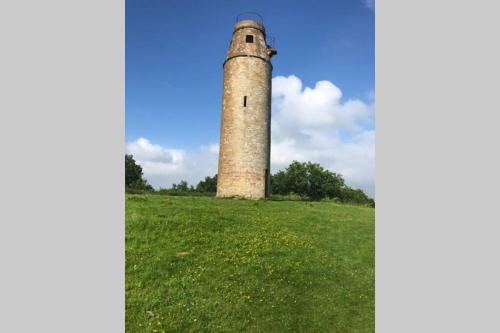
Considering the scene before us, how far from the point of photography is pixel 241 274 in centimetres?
739

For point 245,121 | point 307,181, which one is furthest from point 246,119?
point 307,181

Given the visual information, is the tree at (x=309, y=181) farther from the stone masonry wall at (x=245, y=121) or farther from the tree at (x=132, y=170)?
the stone masonry wall at (x=245, y=121)

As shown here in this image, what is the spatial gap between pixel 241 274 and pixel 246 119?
11087 millimetres

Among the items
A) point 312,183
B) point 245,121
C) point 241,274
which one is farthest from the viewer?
point 312,183

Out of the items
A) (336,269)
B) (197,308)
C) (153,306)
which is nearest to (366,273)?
(336,269)

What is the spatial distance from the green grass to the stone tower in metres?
5.85

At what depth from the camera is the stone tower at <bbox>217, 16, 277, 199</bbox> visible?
17.2 metres

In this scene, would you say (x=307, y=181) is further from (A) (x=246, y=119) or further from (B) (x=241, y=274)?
(B) (x=241, y=274)

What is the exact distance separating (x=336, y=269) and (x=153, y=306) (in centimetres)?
435

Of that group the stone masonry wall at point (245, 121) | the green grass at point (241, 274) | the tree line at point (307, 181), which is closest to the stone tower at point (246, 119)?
the stone masonry wall at point (245, 121)

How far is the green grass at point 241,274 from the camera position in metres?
6.06

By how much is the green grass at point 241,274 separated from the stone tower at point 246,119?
5850 mm
